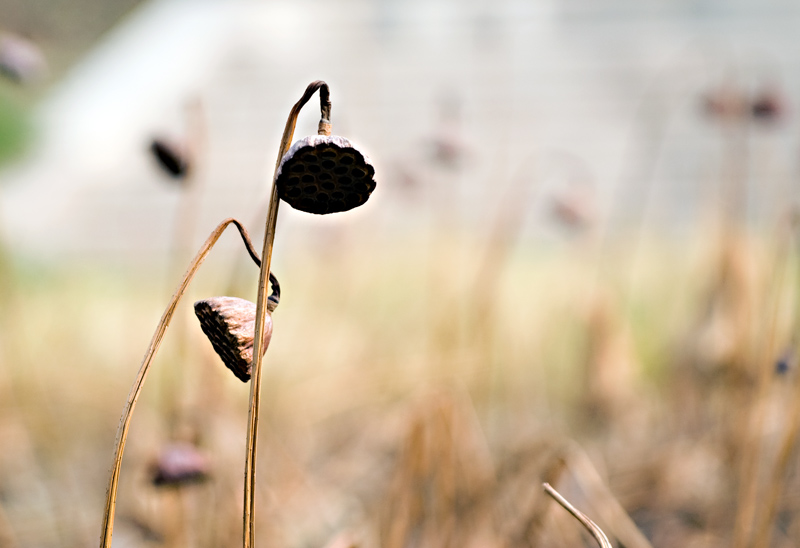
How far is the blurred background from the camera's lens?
0.91m

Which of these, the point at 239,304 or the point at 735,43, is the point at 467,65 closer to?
the point at 735,43

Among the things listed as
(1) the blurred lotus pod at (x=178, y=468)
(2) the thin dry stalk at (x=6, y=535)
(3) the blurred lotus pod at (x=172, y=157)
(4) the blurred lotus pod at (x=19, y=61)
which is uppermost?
(4) the blurred lotus pod at (x=19, y=61)

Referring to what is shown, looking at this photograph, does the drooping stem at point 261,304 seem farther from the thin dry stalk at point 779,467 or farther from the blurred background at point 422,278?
the thin dry stalk at point 779,467

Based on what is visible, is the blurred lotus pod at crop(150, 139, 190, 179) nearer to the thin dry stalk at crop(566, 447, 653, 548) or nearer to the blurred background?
the blurred background

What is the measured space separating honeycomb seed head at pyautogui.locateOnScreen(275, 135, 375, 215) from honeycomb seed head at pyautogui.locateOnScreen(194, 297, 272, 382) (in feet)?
0.22

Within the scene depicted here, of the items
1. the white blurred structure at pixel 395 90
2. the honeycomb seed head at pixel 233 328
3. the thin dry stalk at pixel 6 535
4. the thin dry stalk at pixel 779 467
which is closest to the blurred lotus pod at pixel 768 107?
the thin dry stalk at pixel 779 467

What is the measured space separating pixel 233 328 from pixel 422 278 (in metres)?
2.75

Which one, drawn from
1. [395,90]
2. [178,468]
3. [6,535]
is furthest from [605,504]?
[395,90]

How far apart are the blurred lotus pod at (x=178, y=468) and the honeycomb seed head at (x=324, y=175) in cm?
34

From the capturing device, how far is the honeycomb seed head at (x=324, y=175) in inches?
12.1

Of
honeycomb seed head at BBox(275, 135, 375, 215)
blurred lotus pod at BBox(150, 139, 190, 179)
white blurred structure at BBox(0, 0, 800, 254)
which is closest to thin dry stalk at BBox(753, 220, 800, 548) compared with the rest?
honeycomb seed head at BBox(275, 135, 375, 215)

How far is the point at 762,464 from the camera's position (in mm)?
1289

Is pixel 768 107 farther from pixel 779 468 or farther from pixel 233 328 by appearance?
pixel 233 328

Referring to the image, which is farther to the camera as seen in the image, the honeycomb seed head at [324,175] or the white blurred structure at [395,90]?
the white blurred structure at [395,90]
